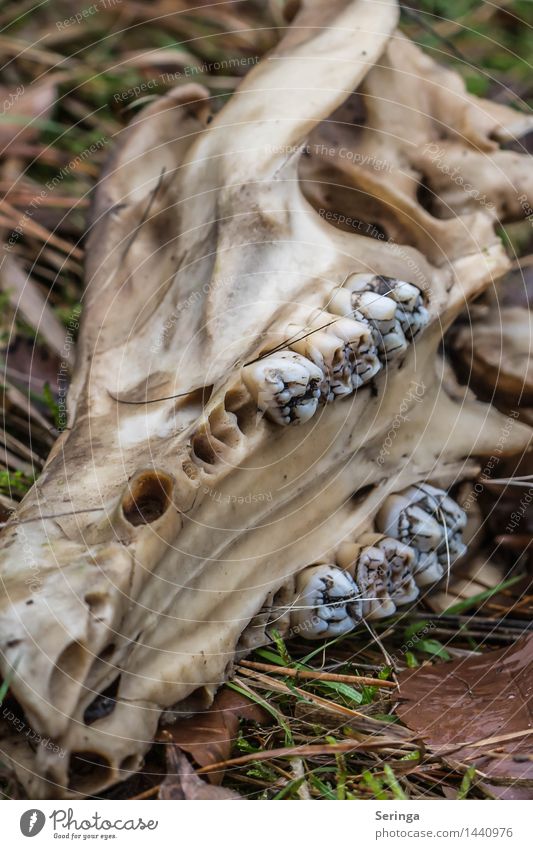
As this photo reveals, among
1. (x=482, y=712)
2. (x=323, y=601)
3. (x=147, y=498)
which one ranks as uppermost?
(x=147, y=498)

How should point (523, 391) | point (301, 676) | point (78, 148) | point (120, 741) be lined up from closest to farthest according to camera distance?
point (120, 741), point (301, 676), point (523, 391), point (78, 148)

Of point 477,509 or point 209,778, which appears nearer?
point 209,778

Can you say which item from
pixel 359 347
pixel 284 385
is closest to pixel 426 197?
pixel 359 347

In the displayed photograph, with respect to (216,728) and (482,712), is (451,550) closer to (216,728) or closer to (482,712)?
(482,712)

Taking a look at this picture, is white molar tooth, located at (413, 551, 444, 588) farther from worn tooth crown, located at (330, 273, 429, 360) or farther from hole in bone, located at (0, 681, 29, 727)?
hole in bone, located at (0, 681, 29, 727)

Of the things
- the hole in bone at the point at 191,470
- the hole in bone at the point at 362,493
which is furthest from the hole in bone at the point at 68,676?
the hole in bone at the point at 362,493

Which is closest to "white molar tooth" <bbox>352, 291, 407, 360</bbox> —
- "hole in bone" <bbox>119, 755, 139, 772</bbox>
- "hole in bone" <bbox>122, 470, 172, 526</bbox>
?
"hole in bone" <bbox>122, 470, 172, 526</bbox>

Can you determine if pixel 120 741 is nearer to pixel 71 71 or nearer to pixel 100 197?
pixel 100 197

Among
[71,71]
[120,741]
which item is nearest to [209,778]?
[120,741]
